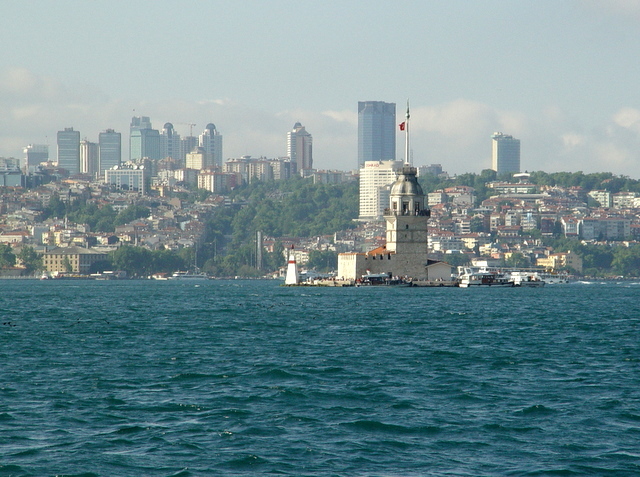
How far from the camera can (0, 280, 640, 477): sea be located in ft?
65.5

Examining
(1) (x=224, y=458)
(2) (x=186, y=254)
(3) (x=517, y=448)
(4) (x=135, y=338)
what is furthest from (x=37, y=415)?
(2) (x=186, y=254)

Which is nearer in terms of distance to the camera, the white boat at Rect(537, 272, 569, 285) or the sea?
the sea

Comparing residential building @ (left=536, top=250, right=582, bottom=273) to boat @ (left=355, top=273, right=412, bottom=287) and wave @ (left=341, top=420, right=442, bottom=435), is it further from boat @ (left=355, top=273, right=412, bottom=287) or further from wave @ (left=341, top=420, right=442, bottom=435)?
wave @ (left=341, top=420, right=442, bottom=435)

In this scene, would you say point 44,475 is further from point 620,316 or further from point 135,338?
point 620,316

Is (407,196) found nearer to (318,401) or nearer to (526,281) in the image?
(526,281)

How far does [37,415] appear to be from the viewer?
23500 mm

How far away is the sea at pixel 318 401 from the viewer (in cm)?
1995

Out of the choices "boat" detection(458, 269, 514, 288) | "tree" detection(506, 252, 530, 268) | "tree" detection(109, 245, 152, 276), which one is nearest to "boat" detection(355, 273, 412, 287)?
"boat" detection(458, 269, 514, 288)

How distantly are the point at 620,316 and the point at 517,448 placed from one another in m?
38.8

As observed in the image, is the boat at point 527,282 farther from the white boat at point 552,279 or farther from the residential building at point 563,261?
the residential building at point 563,261

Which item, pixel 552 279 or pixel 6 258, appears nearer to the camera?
pixel 552 279

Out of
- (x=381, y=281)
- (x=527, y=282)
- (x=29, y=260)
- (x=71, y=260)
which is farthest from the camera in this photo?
(x=29, y=260)

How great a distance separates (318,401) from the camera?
83.6 feet

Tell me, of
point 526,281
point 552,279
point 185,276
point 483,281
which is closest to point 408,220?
point 483,281
